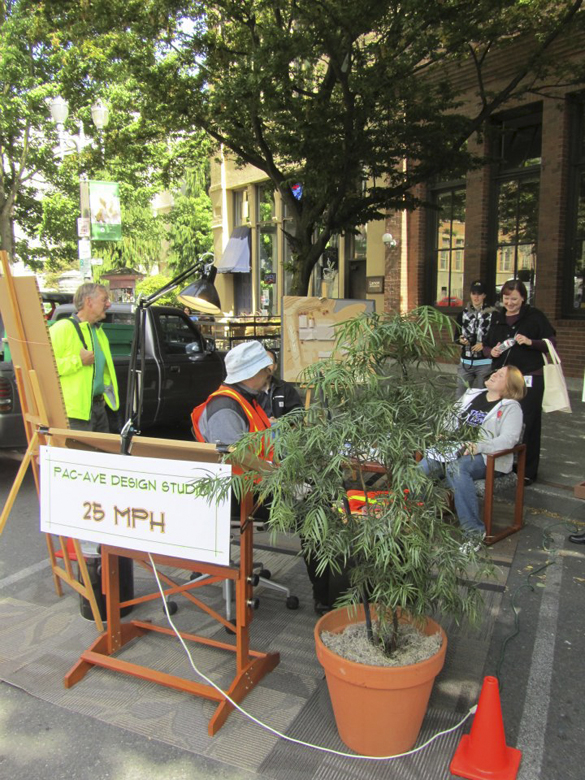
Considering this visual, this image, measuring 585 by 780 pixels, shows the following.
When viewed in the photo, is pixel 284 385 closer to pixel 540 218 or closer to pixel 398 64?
pixel 398 64

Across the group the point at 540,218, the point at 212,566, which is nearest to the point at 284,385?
the point at 212,566

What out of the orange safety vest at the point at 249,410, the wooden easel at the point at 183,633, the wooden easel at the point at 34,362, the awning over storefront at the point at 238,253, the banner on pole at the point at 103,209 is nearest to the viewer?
the wooden easel at the point at 183,633

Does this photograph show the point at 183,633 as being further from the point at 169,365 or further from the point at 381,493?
the point at 169,365

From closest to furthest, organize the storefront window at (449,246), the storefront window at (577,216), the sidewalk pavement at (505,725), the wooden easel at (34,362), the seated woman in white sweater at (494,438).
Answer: the sidewalk pavement at (505,725) < the wooden easel at (34,362) < the seated woman in white sweater at (494,438) < the storefront window at (577,216) < the storefront window at (449,246)

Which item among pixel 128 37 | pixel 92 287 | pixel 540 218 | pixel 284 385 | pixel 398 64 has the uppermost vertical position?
pixel 128 37

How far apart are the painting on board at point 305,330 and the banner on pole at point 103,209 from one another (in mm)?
7625

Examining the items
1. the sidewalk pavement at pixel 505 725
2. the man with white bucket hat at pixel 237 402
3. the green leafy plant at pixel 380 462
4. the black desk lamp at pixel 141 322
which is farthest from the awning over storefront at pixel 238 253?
the green leafy plant at pixel 380 462

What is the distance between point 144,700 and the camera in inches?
115

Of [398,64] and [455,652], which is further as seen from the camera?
[398,64]

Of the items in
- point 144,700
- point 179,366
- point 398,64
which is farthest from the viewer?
point 398,64

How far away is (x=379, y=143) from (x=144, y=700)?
7.88 m

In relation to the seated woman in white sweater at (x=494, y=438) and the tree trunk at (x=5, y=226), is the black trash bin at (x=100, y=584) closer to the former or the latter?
the seated woman in white sweater at (x=494, y=438)

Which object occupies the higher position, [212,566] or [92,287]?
[92,287]

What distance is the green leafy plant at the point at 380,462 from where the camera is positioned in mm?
2271
